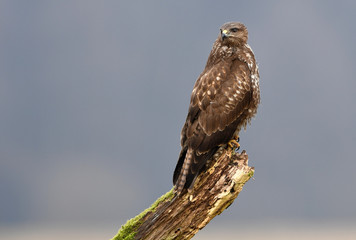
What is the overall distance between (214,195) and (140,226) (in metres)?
1.20

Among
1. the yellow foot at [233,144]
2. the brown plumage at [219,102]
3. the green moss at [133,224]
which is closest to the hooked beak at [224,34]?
the brown plumage at [219,102]

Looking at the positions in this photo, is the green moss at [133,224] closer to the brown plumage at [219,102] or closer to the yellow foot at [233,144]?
the brown plumage at [219,102]

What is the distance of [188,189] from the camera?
19.4 feet

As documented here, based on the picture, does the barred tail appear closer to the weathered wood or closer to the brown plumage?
the brown plumage

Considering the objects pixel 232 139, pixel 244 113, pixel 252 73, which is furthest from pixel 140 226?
pixel 252 73

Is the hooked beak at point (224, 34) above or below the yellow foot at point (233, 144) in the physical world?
above

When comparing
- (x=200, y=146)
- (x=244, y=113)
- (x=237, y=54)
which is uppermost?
(x=237, y=54)

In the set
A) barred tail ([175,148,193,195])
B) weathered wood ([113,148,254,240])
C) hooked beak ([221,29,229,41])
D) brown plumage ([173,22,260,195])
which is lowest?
weathered wood ([113,148,254,240])

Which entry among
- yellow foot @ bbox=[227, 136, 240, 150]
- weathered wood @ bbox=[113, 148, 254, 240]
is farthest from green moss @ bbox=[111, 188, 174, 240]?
yellow foot @ bbox=[227, 136, 240, 150]

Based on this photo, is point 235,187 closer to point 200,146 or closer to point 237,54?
point 200,146

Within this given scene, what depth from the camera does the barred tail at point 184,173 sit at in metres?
5.91

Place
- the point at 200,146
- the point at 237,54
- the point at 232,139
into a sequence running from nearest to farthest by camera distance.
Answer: the point at 200,146 → the point at 232,139 → the point at 237,54

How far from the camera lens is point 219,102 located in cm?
653

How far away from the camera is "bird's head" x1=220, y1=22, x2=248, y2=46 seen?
7103 millimetres
